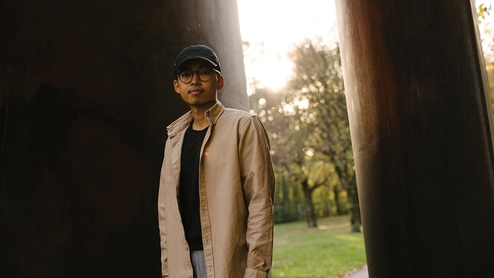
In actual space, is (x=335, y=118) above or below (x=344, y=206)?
above

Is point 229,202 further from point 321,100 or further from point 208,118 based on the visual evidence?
point 321,100

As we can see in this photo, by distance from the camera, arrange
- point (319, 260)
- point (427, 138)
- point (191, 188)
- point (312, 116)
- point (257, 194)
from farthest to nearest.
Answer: point (312, 116), point (319, 260), point (427, 138), point (191, 188), point (257, 194)

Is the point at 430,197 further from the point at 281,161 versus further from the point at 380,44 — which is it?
the point at 281,161

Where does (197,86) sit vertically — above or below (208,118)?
above

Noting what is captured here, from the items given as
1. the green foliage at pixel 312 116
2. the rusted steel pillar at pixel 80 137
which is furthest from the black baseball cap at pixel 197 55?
the green foliage at pixel 312 116

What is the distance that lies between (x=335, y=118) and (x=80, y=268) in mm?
17116

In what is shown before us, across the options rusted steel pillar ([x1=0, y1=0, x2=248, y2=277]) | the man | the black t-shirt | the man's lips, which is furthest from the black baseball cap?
rusted steel pillar ([x1=0, y1=0, x2=248, y2=277])

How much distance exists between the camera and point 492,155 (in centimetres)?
320

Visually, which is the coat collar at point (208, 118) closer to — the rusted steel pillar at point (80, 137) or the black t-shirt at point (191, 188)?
the black t-shirt at point (191, 188)

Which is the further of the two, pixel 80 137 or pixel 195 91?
pixel 80 137

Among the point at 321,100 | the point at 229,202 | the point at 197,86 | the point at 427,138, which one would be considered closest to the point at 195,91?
the point at 197,86

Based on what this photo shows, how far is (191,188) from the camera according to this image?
253 cm

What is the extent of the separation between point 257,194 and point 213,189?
0.25 metres

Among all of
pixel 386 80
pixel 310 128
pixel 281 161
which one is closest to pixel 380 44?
pixel 386 80
